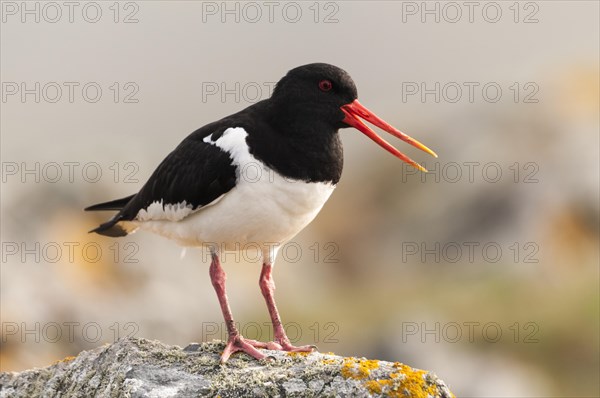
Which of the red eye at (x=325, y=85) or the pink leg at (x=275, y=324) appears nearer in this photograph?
the pink leg at (x=275, y=324)

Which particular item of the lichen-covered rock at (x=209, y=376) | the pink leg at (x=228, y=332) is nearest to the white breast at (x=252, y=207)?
the pink leg at (x=228, y=332)

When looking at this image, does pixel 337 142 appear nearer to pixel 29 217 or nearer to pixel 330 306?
pixel 29 217

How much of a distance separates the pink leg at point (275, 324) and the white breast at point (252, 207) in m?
0.72

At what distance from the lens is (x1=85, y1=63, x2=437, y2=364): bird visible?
8.29m

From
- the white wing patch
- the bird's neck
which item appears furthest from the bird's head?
the white wing patch

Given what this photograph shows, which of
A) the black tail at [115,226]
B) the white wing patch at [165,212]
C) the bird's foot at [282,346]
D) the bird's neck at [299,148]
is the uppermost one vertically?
the bird's neck at [299,148]

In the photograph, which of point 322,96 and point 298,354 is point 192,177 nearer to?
point 322,96

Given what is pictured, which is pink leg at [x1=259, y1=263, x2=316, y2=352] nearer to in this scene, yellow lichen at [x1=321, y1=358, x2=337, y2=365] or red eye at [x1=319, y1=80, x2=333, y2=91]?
yellow lichen at [x1=321, y1=358, x2=337, y2=365]

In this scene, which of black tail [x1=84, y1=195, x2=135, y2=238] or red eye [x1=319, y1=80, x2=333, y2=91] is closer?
red eye [x1=319, y1=80, x2=333, y2=91]

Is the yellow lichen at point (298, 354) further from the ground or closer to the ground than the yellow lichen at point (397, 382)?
closer to the ground

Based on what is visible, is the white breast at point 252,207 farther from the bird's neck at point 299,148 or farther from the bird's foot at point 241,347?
the bird's foot at point 241,347

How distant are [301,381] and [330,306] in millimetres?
15212

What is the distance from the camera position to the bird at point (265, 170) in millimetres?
8289

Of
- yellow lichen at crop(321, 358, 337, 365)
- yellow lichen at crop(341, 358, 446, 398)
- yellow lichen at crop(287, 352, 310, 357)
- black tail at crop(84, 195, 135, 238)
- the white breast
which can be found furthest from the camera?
black tail at crop(84, 195, 135, 238)
